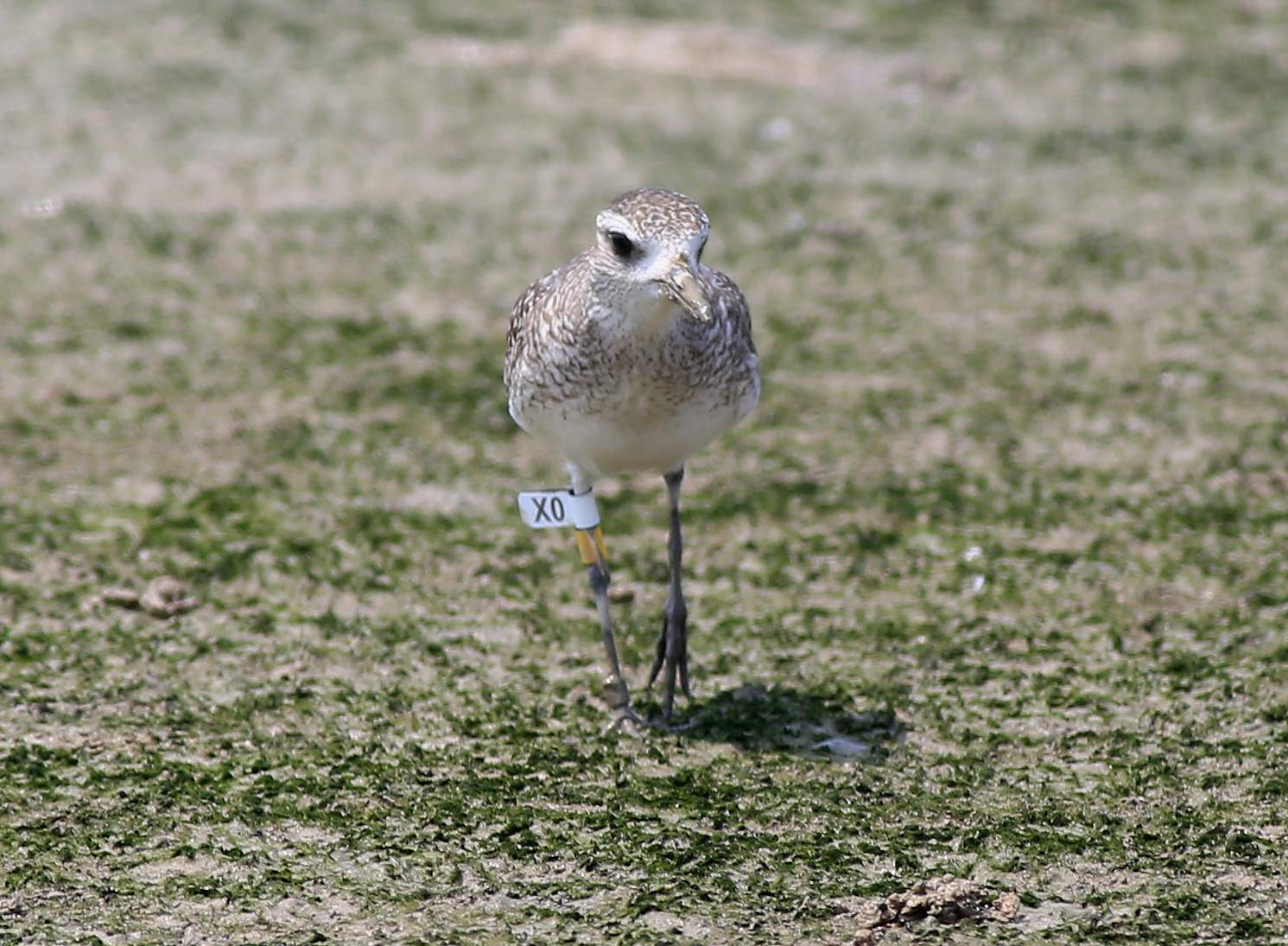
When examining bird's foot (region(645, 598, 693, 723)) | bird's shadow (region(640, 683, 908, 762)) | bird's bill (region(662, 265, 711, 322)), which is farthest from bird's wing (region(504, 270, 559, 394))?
bird's shadow (region(640, 683, 908, 762))

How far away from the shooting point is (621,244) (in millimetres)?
4766

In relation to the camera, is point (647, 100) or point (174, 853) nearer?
point (174, 853)

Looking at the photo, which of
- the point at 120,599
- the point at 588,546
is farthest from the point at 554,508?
the point at 120,599

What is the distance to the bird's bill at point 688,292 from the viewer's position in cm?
455

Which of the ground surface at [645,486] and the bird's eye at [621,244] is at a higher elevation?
the bird's eye at [621,244]

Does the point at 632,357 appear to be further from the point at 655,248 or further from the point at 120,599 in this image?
the point at 120,599

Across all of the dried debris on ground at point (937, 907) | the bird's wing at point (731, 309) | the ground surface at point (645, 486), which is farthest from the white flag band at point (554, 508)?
the dried debris on ground at point (937, 907)

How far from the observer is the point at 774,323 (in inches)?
333

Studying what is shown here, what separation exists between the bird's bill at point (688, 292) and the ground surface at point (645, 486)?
1.48 metres

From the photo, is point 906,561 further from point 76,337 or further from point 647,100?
point 647,100

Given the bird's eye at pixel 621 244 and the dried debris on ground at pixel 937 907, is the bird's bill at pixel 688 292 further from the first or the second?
the dried debris on ground at pixel 937 907

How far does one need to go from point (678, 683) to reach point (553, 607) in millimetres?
715

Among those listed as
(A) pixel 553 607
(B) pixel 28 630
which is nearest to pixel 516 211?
(A) pixel 553 607

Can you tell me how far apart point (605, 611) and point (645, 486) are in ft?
5.94
